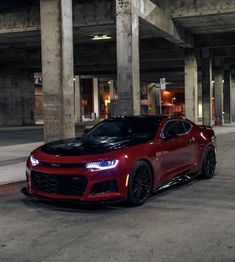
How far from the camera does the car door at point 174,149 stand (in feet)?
27.8

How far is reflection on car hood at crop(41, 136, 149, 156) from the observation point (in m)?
7.38

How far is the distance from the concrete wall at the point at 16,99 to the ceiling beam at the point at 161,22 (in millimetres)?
19351

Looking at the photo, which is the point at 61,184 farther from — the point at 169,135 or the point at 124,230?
the point at 169,135

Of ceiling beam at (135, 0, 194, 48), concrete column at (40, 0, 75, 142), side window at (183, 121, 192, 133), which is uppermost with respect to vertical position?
ceiling beam at (135, 0, 194, 48)

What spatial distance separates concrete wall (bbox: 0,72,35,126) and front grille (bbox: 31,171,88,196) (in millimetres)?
36798

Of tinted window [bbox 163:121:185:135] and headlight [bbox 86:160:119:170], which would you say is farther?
tinted window [bbox 163:121:185:135]

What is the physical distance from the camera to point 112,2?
21500 mm

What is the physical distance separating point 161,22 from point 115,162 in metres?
16.4

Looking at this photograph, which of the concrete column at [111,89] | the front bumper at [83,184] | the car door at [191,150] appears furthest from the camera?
the concrete column at [111,89]

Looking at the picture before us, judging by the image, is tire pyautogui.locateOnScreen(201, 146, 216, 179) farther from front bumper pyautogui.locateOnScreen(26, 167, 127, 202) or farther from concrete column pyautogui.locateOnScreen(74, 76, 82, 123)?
concrete column pyautogui.locateOnScreen(74, 76, 82, 123)

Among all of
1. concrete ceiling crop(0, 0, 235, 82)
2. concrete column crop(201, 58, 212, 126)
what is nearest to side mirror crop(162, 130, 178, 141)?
concrete ceiling crop(0, 0, 235, 82)

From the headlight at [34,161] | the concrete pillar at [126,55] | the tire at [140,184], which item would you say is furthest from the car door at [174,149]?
the concrete pillar at [126,55]

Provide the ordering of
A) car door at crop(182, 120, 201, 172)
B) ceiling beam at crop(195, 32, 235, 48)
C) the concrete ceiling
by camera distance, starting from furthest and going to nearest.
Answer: ceiling beam at crop(195, 32, 235, 48)
the concrete ceiling
car door at crop(182, 120, 201, 172)

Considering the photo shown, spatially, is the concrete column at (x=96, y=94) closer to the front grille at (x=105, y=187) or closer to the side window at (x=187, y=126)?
the side window at (x=187, y=126)
